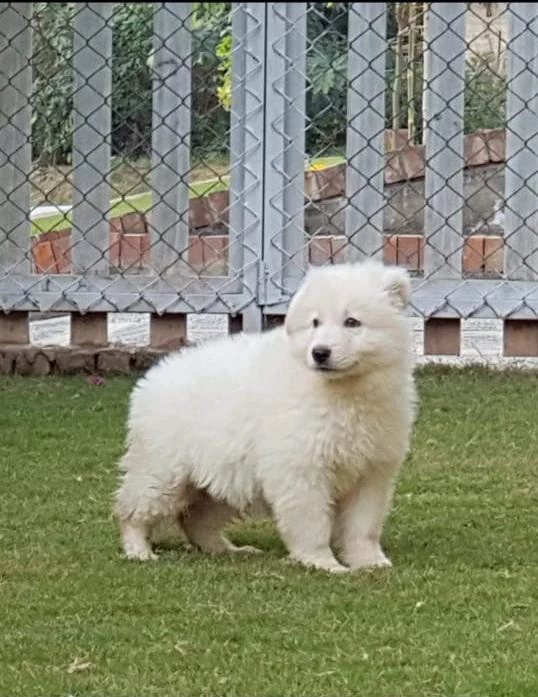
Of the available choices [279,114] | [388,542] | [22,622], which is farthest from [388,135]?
[22,622]

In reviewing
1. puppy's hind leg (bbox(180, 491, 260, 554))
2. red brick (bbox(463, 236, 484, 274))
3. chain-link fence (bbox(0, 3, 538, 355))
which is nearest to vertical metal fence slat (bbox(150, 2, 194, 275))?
chain-link fence (bbox(0, 3, 538, 355))

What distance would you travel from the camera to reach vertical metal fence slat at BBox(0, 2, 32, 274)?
7094 millimetres

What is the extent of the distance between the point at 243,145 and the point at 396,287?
9.03 ft

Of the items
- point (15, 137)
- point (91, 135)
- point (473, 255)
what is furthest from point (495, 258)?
point (15, 137)

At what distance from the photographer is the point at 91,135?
709 cm

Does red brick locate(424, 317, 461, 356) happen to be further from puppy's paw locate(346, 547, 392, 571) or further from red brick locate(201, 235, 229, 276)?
puppy's paw locate(346, 547, 392, 571)

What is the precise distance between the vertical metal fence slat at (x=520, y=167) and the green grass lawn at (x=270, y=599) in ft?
4.68

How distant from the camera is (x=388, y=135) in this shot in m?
7.96

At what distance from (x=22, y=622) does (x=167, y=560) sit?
79 cm

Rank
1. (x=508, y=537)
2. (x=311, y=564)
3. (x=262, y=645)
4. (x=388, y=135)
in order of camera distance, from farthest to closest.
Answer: (x=388, y=135)
(x=508, y=537)
(x=311, y=564)
(x=262, y=645)

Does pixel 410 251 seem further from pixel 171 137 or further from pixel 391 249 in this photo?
pixel 171 137

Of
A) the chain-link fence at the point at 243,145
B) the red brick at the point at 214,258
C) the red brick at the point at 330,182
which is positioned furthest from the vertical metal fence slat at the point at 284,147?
the red brick at the point at 330,182

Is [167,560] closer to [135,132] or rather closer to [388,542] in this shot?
[388,542]

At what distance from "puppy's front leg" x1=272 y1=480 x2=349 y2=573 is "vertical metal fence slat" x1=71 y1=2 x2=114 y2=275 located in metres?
3.08
